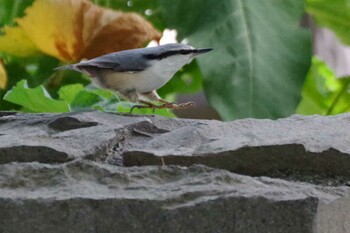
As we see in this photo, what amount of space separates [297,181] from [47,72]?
23.0 inches

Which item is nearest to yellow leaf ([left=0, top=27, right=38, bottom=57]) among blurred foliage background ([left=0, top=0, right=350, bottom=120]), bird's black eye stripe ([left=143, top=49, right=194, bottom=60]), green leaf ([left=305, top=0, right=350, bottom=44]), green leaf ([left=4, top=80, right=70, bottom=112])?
blurred foliage background ([left=0, top=0, right=350, bottom=120])

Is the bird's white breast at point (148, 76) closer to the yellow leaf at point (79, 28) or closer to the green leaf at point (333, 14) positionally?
the yellow leaf at point (79, 28)

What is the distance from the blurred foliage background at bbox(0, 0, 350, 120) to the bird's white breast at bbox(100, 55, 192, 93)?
0.09m

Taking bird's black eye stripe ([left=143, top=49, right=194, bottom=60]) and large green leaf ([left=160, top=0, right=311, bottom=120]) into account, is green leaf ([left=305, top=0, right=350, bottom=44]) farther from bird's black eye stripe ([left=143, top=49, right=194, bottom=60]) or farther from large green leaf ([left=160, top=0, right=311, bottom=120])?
bird's black eye stripe ([left=143, top=49, right=194, bottom=60])

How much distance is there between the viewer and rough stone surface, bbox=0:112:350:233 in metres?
0.57

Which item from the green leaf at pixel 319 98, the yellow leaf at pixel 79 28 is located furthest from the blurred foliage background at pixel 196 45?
the green leaf at pixel 319 98

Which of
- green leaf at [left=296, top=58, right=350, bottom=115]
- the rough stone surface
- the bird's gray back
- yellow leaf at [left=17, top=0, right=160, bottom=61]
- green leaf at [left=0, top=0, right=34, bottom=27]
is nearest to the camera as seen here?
the rough stone surface

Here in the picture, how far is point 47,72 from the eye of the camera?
1.15m

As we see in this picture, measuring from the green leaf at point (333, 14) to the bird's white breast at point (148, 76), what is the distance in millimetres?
411

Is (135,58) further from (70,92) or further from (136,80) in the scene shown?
(70,92)

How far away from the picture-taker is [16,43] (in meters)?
1.02

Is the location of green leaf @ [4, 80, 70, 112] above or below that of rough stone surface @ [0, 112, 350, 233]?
above

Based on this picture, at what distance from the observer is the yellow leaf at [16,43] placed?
1.01m

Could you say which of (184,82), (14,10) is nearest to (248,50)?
(184,82)
